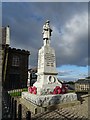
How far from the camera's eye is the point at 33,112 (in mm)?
8930

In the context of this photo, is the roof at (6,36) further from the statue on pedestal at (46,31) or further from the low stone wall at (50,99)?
the low stone wall at (50,99)

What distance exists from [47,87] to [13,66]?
72.0 ft

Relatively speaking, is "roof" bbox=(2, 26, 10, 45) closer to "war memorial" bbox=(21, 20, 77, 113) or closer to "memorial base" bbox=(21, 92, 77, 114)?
"war memorial" bbox=(21, 20, 77, 113)

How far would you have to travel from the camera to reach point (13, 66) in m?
33.1

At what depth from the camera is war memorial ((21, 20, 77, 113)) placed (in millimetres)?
10356

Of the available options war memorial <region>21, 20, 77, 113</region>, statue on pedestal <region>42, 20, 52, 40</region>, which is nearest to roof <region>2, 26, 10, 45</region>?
statue on pedestal <region>42, 20, 52, 40</region>

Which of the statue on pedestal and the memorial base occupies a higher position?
the statue on pedestal

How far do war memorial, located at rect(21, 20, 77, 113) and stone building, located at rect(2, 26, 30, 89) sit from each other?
18.8 metres

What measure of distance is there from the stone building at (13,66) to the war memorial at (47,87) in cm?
Answer: 1885

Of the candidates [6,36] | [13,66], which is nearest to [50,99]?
[13,66]

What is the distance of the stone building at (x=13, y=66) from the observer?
104 ft

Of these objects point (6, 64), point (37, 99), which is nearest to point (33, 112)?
point (37, 99)

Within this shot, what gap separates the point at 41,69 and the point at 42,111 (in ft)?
14.1

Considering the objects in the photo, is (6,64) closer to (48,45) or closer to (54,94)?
(48,45)
